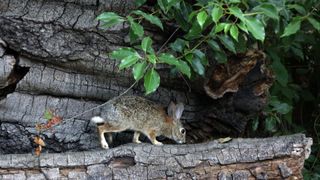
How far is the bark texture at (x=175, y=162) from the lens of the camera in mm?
3652

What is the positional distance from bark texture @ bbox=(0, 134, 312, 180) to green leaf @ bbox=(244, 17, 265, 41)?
74cm

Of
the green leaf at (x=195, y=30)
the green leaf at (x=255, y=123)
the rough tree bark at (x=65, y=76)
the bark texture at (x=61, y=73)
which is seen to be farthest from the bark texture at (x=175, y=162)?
the green leaf at (x=255, y=123)

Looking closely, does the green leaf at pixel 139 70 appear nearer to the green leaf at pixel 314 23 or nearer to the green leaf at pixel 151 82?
the green leaf at pixel 151 82

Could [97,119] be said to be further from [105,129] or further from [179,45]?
[179,45]

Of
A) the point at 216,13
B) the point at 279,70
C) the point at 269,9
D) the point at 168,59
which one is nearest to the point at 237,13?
the point at 216,13

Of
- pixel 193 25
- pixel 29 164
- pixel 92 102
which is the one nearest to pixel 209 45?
pixel 193 25

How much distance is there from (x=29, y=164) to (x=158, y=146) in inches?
30.0

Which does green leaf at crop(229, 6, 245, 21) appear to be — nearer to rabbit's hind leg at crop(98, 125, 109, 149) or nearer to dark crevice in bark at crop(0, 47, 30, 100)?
rabbit's hind leg at crop(98, 125, 109, 149)

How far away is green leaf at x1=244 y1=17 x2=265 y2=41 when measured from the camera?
346cm

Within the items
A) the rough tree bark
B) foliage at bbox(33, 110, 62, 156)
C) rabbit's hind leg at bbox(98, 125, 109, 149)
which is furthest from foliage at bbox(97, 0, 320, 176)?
foliage at bbox(33, 110, 62, 156)

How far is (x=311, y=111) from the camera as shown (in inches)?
251

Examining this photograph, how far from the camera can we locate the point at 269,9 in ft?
12.0

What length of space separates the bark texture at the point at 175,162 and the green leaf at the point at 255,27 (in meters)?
0.74

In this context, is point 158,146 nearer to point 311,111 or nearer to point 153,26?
point 153,26
